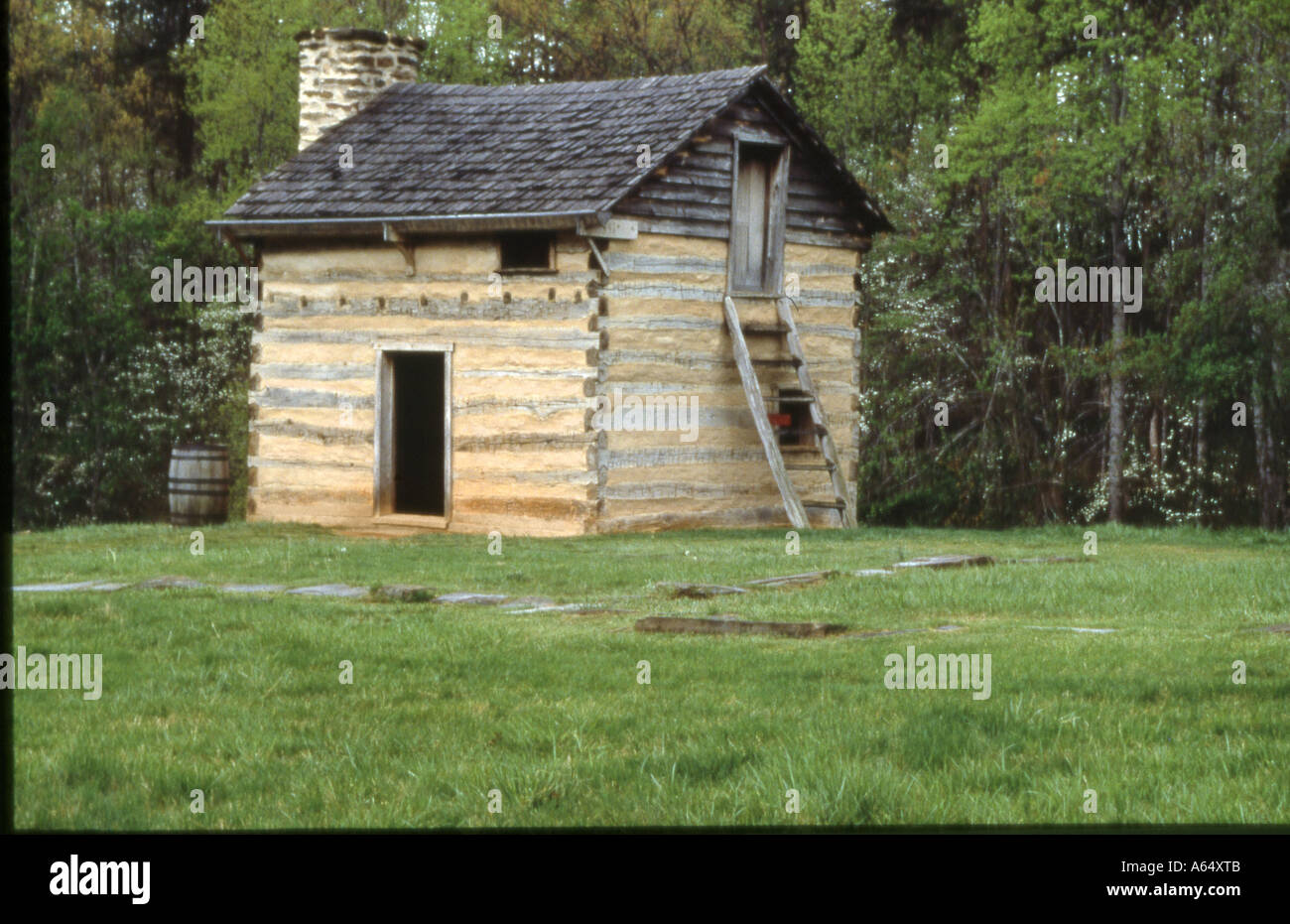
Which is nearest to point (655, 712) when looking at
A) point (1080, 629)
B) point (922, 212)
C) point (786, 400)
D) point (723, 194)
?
point (1080, 629)

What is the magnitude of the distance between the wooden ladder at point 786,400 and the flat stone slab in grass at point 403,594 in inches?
364

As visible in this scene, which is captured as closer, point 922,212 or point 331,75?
point 331,75

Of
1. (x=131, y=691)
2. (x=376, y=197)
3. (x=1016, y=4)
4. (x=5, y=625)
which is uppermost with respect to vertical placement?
(x=1016, y=4)

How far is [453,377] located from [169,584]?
324 inches

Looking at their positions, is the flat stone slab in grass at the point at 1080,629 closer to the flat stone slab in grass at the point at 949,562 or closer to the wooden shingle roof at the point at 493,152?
the flat stone slab in grass at the point at 949,562

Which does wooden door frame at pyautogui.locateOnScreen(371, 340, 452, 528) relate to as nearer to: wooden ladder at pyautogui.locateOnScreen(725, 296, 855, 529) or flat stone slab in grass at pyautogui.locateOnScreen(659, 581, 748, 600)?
wooden ladder at pyautogui.locateOnScreen(725, 296, 855, 529)

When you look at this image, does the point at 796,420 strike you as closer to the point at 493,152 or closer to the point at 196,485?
the point at 493,152

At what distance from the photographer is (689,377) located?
68.8ft

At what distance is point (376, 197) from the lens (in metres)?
21.2

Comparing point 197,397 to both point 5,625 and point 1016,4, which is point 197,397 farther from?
point 5,625

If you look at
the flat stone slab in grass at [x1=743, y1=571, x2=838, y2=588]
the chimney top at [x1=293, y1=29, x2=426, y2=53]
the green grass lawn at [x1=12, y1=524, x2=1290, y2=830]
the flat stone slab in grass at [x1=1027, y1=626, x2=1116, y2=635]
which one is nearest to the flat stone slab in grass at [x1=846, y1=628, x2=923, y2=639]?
the green grass lawn at [x1=12, y1=524, x2=1290, y2=830]

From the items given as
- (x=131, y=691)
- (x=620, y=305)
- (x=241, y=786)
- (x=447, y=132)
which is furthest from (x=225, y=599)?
(x=447, y=132)

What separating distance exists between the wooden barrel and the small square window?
15.7ft

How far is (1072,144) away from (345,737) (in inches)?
933
